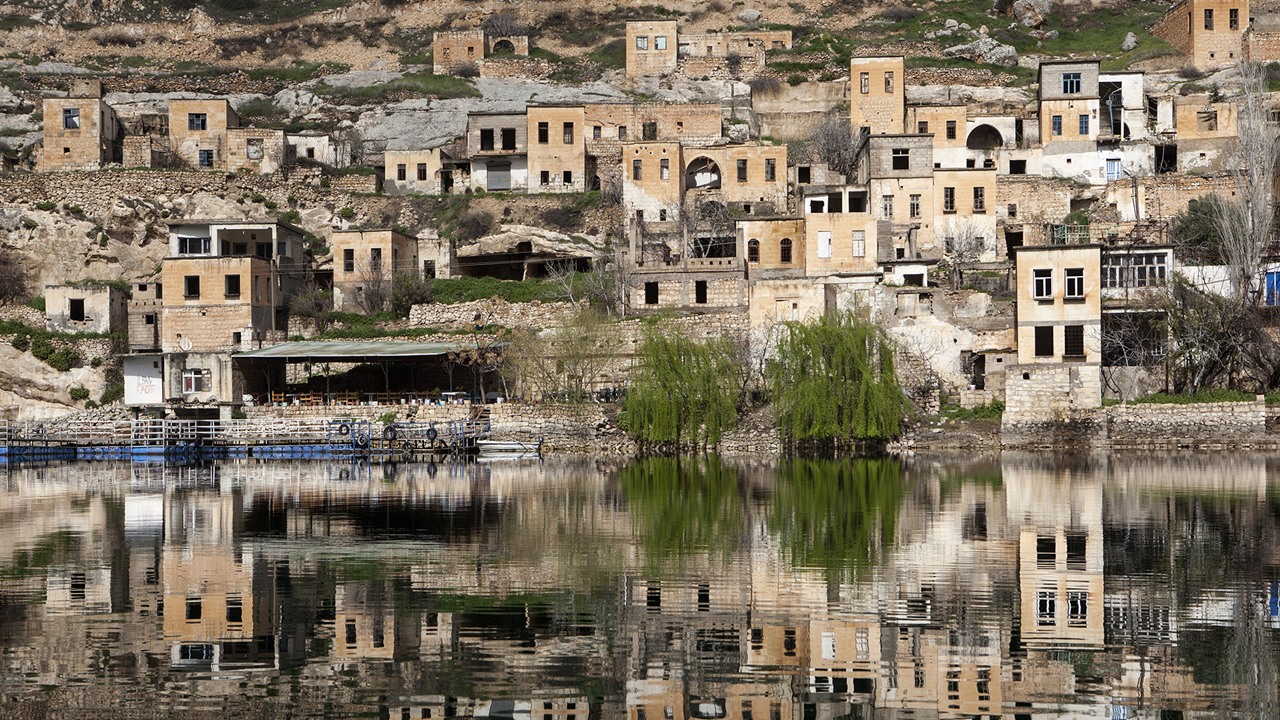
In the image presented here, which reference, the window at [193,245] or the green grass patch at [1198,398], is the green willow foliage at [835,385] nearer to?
the green grass patch at [1198,398]

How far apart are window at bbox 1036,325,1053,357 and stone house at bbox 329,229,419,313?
92.8 feet

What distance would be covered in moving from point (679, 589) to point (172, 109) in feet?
217

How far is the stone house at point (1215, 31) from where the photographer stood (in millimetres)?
86312

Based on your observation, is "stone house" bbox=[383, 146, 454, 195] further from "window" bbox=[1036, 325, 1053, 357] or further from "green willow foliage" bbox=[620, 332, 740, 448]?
"window" bbox=[1036, 325, 1053, 357]

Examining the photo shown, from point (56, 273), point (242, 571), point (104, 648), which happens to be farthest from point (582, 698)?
point (56, 273)

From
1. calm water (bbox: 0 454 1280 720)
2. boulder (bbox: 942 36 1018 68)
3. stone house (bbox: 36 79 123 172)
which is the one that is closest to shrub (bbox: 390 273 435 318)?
stone house (bbox: 36 79 123 172)

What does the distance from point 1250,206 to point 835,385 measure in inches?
793

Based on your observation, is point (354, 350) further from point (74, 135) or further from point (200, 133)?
point (74, 135)

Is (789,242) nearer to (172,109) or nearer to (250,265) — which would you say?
(250,265)

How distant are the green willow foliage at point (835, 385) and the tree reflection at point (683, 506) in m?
4.62

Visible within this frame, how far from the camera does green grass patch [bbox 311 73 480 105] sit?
90000 mm

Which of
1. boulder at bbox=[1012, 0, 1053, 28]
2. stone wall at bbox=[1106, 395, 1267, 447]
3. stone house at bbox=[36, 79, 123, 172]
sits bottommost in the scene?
stone wall at bbox=[1106, 395, 1267, 447]

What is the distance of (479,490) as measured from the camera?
39.2 metres

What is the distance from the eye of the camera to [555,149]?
7681 cm
